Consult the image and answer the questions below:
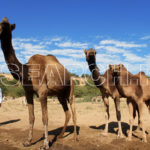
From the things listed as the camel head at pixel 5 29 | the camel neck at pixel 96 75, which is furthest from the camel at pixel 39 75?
the camel neck at pixel 96 75

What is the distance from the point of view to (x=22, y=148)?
555cm

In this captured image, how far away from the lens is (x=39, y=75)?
19.1ft

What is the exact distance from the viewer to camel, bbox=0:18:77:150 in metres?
5.26

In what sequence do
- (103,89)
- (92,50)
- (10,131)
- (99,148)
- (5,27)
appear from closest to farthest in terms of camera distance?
(5,27) → (99,148) → (92,50) → (103,89) → (10,131)

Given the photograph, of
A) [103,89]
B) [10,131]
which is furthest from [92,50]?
[10,131]

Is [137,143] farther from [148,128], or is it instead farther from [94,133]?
[148,128]

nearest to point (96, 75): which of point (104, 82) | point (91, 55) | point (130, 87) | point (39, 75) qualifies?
point (104, 82)

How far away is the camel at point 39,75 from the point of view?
5.26m

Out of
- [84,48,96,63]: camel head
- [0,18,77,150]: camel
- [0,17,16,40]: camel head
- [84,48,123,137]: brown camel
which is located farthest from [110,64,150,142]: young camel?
[0,17,16,40]: camel head

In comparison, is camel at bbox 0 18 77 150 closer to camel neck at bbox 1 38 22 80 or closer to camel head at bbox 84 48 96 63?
camel neck at bbox 1 38 22 80

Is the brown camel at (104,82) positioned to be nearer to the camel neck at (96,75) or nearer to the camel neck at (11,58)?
the camel neck at (96,75)

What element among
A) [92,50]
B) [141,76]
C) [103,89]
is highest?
[92,50]

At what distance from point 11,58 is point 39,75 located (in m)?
0.96

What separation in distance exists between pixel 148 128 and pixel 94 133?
8.12 feet
